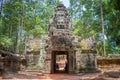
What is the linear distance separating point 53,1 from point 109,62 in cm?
1645

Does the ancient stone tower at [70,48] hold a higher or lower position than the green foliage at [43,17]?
lower

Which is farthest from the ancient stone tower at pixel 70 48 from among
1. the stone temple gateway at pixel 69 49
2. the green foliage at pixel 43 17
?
the green foliage at pixel 43 17

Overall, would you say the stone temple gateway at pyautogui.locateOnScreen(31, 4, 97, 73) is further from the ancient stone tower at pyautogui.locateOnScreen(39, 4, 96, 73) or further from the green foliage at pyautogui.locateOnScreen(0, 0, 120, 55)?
the green foliage at pyautogui.locateOnScreen(0, 0, 120, 55)

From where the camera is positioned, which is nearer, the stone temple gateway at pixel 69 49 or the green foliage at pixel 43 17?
the stone temple gateway at pixel 69 49

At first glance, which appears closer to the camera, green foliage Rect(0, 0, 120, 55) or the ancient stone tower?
the ancient stone tower

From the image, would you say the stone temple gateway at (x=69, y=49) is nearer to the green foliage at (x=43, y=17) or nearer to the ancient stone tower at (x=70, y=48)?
the ancient stone tower at (x=70, y=48)

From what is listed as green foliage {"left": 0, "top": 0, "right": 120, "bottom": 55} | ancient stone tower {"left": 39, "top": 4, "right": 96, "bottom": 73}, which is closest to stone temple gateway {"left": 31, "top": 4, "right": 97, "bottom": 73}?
ancient stone tower {"left": 39, "top": 4, "right": 96, "bottom": 73}

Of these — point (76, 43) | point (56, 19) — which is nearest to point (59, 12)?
point (56, 19)

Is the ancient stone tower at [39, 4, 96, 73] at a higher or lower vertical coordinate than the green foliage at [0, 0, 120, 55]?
lower

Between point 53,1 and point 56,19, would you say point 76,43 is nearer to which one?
point 56,19

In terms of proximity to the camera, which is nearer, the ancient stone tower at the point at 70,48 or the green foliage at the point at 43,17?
the ancient stone tower at the point at 70,48

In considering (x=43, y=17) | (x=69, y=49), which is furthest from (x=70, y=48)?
(x=43, y=17)

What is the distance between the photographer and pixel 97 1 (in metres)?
25.3

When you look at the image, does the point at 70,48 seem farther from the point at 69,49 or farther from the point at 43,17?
the point at 43,17
